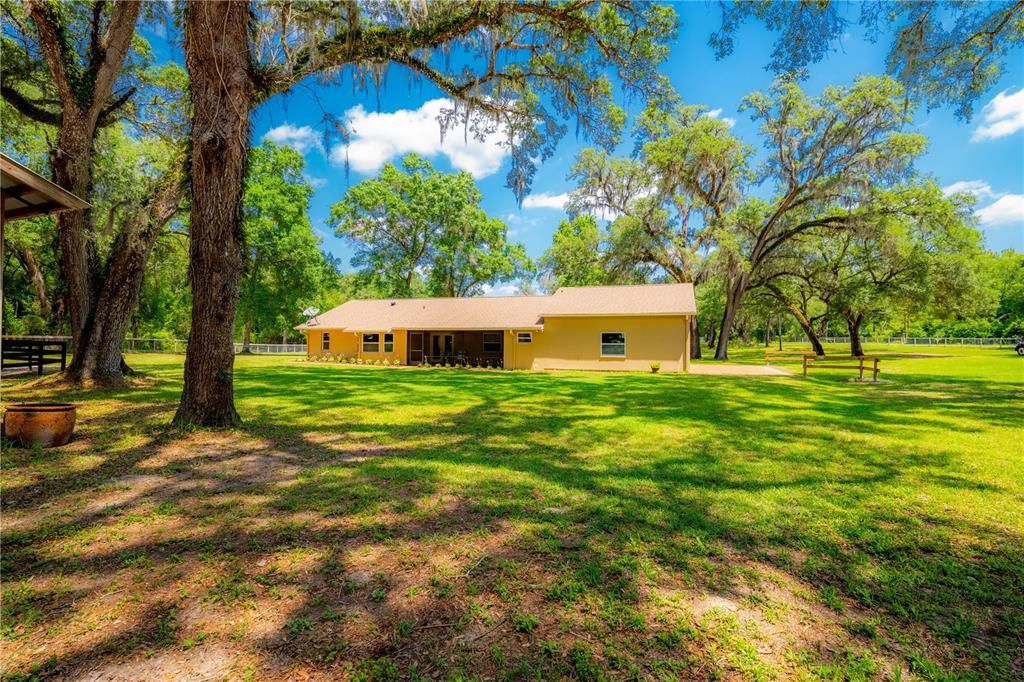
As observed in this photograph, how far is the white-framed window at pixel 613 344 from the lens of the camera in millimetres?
19938

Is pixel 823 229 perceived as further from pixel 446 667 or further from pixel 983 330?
pixel 983 330

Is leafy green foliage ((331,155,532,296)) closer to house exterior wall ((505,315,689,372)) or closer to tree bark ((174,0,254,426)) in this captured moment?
house exterior wall ((505,315,689,372))

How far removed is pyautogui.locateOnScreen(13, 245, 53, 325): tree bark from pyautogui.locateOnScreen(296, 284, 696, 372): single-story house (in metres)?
16.3

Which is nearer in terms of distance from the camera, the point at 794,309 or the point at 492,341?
the point at 492,341

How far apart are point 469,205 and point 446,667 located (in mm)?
34358

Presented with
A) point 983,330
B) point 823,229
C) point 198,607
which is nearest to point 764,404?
point 198,607

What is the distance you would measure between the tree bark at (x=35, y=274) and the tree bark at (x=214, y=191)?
91.4 ft

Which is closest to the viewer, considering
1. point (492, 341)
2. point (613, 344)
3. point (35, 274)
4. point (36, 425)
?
point (36, 425)

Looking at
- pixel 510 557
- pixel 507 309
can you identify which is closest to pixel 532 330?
pixel 507 309

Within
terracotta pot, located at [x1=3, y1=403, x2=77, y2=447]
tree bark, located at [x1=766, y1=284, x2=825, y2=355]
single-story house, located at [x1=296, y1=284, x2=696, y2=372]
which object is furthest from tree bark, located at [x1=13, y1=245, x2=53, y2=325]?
tree bark, located at [x1=766, y1=284, x2=825, y2=355]

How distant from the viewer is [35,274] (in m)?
26.8

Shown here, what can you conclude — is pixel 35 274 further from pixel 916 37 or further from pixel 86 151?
pixel 916 37

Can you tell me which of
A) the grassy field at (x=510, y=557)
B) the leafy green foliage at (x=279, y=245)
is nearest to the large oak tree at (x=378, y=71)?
the grassy field at (x=510, y=557)

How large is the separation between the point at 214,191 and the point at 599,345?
16.5 metres
